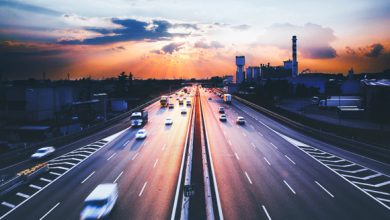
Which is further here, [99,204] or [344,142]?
[344,142]

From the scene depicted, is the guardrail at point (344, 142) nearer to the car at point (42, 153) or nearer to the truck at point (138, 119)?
the truck at point (138, 119)

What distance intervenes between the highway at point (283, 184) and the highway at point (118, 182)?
5211mm

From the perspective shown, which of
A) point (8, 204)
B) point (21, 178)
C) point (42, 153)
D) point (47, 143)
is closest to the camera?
point (8, 204)

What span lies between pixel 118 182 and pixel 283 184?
A: 15.7 m

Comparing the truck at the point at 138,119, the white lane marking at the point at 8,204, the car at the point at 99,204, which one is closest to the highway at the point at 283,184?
the car at the point at 99,204

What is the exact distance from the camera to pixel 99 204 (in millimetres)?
20594

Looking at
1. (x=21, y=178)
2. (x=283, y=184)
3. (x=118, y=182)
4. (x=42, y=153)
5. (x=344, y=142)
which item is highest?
(x=42, y=153)

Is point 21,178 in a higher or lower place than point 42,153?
lower

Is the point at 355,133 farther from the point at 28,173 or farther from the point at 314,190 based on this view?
the point at 28,173

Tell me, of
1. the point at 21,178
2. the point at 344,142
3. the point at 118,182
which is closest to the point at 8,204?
the point at 21,178

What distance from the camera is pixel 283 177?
29.5 m

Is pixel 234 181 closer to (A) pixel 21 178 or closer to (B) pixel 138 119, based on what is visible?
(A) pixel 21 178

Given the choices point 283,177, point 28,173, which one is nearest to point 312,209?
point 283,177

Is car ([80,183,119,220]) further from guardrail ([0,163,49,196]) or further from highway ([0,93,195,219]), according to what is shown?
guardrail ([0,163,49,196])
